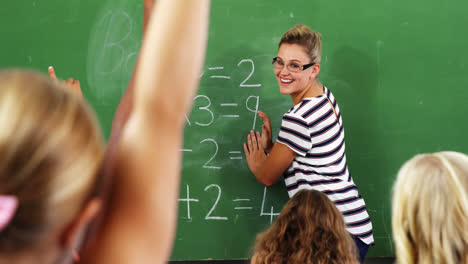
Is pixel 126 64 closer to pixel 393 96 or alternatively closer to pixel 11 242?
pixel 393 96

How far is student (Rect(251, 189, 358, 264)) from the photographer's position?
1331mm

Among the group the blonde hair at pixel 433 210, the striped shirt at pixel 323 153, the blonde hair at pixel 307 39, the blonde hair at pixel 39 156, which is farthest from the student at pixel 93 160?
the blonde hair at pixel 307 39

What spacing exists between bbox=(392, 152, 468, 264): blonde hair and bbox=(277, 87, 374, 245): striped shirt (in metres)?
0.84

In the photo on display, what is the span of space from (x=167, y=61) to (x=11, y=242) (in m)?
0.20

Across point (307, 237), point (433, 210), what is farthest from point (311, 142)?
point (433, 210)

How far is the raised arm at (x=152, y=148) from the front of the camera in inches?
15.4

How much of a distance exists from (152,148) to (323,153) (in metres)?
1.48

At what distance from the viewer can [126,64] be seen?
2180mm

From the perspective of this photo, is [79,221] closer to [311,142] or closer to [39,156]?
[39,156]

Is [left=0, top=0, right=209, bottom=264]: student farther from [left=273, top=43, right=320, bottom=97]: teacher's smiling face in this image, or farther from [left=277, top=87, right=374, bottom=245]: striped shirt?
[left=273, top=43, right=320, bottom=97]: teacher's smiling face

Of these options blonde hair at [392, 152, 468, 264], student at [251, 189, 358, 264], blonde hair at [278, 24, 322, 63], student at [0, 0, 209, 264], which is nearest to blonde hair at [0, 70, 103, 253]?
student at [0, 0, 209, 264]

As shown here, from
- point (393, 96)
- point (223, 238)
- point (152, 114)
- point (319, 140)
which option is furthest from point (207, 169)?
point (152, 114)

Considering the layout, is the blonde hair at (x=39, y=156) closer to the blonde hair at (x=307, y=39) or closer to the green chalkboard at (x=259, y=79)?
the blonde hair at (x=307, y=39)

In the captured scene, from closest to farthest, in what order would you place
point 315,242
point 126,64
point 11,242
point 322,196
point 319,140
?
point 11,242 → point 315,242 → point 322,196 → point 319,140 → point 126,64
